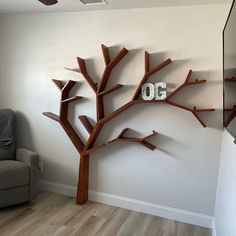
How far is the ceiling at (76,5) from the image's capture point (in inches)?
95.0

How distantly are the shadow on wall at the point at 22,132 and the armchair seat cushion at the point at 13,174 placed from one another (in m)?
0.60

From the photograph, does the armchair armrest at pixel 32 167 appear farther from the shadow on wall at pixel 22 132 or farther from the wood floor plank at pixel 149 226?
the wood floor plank at pixel 149 226

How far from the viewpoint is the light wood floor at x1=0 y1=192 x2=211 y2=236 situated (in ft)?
7.68

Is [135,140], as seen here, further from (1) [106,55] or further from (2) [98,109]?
(1) [106,55]

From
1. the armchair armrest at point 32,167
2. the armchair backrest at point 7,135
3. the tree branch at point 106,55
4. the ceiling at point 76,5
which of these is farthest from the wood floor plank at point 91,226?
the ceiling at point 76,5

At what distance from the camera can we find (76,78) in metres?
2.97

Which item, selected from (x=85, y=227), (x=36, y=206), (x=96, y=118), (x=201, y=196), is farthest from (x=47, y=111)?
(x=201, y=196)

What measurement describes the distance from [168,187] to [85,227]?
0.97 meters

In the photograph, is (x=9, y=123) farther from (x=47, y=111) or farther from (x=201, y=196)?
(x=201, y=196)

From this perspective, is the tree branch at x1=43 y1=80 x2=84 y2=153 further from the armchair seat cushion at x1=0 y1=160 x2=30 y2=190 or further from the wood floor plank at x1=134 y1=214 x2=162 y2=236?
the wood floor plank at x1=134 y1=214 x2=162 y2=236

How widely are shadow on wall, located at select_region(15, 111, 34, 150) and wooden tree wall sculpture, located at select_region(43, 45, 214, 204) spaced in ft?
1.45

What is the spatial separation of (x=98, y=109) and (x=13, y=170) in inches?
44.5

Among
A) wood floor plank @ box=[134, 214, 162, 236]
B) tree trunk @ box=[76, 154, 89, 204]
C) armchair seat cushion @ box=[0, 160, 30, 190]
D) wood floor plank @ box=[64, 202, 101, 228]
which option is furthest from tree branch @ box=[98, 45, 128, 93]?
wood floor plank @ box=[134, 214, 162, 236]

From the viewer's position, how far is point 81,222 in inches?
98.9
